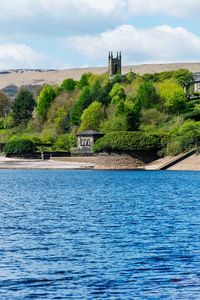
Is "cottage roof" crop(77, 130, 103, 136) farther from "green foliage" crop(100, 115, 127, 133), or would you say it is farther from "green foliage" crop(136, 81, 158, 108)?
"green foliage" crop(136, 81, 158, 108)

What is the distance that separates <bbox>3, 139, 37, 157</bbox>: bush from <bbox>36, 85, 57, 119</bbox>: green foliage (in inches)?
1468

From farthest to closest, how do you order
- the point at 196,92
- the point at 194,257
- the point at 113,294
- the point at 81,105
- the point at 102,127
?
the point at 196,92
the point at 81,105
the point at 102,127
the point at 194,257
the point at 113,294

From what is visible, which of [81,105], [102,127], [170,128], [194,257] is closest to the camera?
[194,257]

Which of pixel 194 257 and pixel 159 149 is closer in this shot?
pixel 194 257

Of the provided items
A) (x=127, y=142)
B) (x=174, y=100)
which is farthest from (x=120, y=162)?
(x=174, y=100)

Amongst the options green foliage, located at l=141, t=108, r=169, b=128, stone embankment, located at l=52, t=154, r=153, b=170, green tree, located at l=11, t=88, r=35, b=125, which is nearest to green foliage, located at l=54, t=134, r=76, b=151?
green foliage, located at l=141, t=108, r=169, b=128

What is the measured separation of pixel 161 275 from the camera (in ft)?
102

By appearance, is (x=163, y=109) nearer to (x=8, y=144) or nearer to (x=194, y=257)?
(x=8, y=144)

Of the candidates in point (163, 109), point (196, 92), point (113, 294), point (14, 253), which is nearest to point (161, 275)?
point (113, 294)

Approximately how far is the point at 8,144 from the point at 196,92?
46853 mm

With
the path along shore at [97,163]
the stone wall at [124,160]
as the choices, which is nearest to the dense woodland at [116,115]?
the stone wall at [124,160]

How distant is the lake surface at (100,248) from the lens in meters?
29.2

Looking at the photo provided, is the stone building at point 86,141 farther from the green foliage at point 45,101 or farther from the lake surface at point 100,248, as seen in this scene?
the lake surface at point 100,248

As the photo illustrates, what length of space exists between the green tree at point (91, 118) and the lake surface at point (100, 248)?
84.1m
